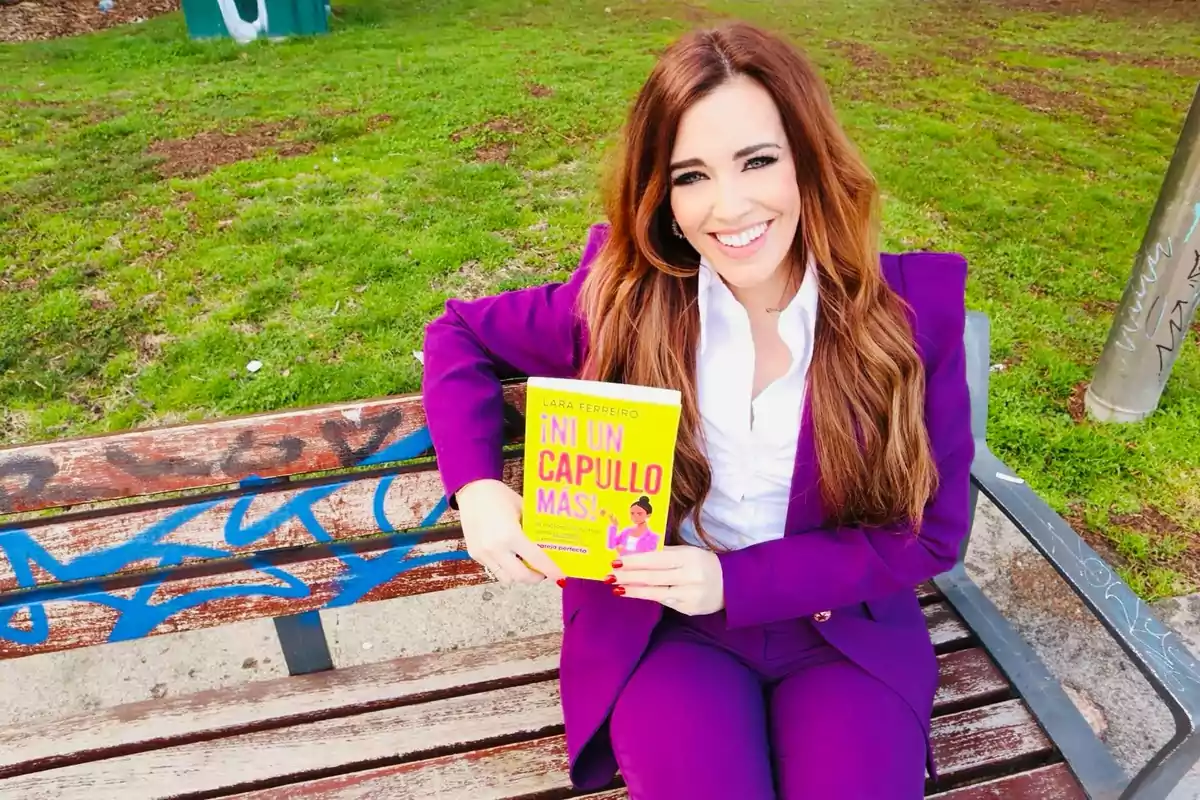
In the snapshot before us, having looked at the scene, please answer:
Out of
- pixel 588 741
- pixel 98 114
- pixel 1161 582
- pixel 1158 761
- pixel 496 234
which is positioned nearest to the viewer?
pixel 1158 761

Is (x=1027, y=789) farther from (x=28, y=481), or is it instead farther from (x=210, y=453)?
(x=28, y=481)

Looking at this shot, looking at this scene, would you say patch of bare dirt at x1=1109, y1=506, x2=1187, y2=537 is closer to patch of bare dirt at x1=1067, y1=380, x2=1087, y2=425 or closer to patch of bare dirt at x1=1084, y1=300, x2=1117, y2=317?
patch of bare dirt at x1=1067, y1=380, x2=1087, y2=425

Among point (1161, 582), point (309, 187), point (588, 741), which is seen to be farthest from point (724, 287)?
point (309, 187)

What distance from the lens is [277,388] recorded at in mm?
3521

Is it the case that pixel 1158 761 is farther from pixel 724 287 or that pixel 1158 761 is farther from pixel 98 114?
pixel 98 114

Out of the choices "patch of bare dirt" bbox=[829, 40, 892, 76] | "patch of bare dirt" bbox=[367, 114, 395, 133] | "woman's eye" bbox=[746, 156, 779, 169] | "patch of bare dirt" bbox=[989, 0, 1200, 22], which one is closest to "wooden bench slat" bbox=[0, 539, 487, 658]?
"woman's eye" bbox=[746, 156, 779, 169]

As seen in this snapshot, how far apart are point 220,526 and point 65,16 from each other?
11734mm

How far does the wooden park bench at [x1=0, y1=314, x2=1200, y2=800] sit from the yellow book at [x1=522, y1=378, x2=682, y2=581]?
0.52 m

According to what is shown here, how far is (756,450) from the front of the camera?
1562mm

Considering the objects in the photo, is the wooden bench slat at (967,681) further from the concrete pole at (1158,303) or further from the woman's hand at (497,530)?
the concrete pole at (1158,303)

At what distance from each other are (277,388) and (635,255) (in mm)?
2350

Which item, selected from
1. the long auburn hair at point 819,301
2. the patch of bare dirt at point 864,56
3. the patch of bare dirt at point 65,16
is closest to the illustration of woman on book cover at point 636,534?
the long auburn hair at point 819,301

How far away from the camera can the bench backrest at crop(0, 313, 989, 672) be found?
169cm

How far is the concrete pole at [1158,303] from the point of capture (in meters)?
2.94
